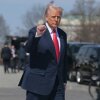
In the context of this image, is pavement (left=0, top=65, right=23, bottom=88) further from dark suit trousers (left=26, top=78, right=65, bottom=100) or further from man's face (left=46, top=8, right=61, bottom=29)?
man's face (left=46, top=8, right=61, bottom=29)

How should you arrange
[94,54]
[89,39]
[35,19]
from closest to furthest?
[94,54] → [89,39] → [35,19]

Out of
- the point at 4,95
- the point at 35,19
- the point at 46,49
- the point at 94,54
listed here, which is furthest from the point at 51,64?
the point at 35,19

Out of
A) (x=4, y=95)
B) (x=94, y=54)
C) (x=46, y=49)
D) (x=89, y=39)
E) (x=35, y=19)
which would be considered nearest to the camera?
(x=46, y=49)

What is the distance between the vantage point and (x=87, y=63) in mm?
24125

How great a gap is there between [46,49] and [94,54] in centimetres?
1673

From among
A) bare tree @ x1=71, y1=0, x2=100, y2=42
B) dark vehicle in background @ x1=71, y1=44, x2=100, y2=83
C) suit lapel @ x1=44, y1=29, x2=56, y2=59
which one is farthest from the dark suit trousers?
bare tree @ x1=71, y1=0, x2=100, y2=42

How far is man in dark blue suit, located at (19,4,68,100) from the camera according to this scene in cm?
728

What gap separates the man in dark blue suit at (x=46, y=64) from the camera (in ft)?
23.9

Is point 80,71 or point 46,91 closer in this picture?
→ point 46,91

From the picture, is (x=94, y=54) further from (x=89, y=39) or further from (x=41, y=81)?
(x=89, y=39)

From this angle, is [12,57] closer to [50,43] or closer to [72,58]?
[72,58]

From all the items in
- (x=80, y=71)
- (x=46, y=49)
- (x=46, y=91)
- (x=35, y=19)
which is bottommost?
(x=35, y=19)

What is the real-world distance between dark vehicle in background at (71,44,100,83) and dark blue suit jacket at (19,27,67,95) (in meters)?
15.3

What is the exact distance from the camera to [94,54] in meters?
23.9
